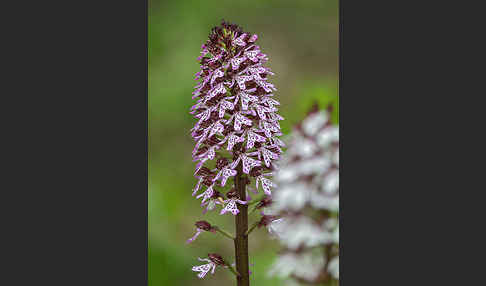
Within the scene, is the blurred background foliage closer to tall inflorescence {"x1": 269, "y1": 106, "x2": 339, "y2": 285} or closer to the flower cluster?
tall inflorescence {"x1": 269, "y1": 106, "x2": 339, "y2": 285}

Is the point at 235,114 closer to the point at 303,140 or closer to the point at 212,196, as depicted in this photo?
the point at 212,196

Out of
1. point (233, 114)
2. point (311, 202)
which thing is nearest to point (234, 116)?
point (233, 114)

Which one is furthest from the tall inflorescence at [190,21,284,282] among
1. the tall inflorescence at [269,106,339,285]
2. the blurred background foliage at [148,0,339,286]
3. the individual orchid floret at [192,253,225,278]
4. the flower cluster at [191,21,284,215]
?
the blurred background foliage at [148,0,339,286]

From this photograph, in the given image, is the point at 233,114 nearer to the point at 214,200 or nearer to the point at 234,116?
the point at 234,116
